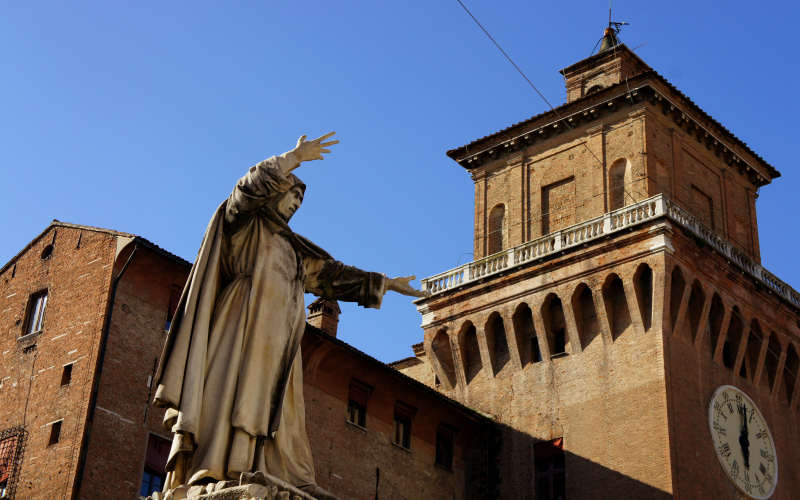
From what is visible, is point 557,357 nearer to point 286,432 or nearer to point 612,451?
point 612,451

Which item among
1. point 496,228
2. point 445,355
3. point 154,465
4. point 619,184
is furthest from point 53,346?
point 619,184

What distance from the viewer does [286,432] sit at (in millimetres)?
6297

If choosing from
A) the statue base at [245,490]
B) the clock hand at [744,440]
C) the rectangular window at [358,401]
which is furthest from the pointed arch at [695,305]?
the statue base at [245,490]

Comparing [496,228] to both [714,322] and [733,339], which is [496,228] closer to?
[714,322]

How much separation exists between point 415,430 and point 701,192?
34.4 feet

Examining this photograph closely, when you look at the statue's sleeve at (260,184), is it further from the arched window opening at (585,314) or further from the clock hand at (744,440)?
the clock hand at (744,440)

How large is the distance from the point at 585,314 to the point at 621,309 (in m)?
1.16

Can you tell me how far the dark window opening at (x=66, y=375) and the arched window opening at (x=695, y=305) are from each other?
49.1 ft

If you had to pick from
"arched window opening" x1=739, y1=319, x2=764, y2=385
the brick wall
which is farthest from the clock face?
the brick wall

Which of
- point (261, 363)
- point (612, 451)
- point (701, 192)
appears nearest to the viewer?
point (261, 363)

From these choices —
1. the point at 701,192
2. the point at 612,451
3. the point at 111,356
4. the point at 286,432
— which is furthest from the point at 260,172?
the point at 701,192

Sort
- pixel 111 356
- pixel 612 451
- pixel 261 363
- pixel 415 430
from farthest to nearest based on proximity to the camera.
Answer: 1. pixel 415 430
2. pixel 612 451
3. pixel 111 356
4. pixel 261 363

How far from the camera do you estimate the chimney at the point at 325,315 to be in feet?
110

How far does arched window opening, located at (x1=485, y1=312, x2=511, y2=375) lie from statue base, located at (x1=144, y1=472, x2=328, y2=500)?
2614cm
